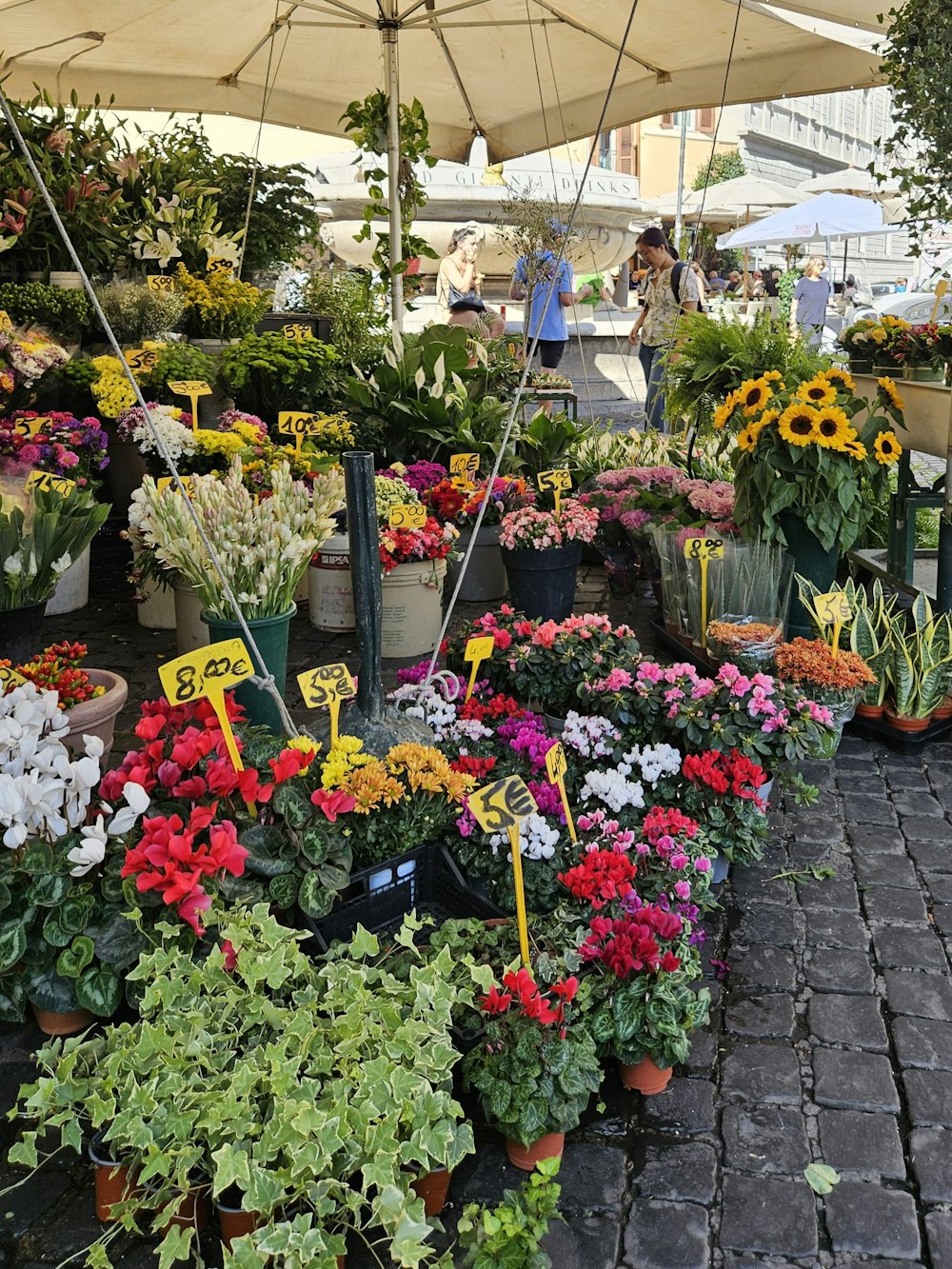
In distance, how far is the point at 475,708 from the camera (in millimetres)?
2914

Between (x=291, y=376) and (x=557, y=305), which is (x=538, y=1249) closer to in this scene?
(x=291, y=376)

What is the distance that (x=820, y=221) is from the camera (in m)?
14.9

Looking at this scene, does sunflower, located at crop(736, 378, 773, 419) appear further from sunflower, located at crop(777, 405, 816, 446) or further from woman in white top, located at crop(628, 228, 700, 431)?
woman in white top, located at crop(628, 228, 700, 431)

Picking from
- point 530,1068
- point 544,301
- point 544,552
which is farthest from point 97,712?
point 544,301

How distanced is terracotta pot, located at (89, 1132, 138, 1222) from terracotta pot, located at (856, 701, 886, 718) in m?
2.83

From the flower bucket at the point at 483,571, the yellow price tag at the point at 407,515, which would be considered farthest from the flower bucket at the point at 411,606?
the flower bucket at the point at 483,571

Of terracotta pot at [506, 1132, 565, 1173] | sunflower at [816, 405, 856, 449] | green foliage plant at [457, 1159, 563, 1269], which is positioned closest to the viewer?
green foliage plant at [457, 1159, 563, 1269]

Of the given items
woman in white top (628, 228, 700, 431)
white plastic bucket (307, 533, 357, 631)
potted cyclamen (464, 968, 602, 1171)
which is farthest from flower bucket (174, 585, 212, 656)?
woman in white top (628, 228, 700, 431)

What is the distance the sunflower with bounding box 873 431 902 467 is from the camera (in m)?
3.93

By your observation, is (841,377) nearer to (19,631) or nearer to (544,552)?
(544,552)

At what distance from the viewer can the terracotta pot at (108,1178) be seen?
65.7 inches

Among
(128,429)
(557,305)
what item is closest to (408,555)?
(128,429)

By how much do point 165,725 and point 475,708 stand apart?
0.84 meters

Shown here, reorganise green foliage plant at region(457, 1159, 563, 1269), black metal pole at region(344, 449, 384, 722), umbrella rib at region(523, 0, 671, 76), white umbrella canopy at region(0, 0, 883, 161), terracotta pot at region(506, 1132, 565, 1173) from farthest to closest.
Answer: umbrella rib at region(523, 0, 671, 76)
white umbrella canopy at region(0, 0, 883, 161)
black metal pole at region(344, 449, 384, 722)
terracotta pot at region(506, 1132, 565, 1173)
green foliage plant at region(457, 1159, 563, 1269)
